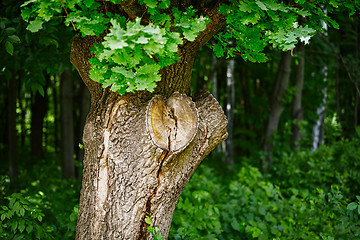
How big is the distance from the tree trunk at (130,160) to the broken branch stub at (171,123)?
0.05ft

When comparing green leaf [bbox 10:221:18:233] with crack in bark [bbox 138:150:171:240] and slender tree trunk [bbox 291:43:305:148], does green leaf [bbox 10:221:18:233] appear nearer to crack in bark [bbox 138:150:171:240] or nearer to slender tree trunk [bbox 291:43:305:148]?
crack in bark [bbox 138:150:171:240]

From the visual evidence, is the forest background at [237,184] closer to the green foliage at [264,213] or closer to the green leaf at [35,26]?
the green foliage at [264,213]

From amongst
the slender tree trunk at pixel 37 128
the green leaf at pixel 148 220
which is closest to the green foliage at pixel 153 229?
the green leaf at pixel 148 220

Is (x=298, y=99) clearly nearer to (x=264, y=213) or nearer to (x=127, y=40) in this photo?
(x=264, y=213)

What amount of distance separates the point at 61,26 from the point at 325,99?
25.5 ft

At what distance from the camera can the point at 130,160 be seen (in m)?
2.49

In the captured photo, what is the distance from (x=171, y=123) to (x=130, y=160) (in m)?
0.42

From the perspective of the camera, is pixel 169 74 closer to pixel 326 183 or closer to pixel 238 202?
pixel 238 202

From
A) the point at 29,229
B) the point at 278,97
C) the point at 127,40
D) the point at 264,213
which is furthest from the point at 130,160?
the point at 278,97

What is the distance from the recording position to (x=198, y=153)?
268 cm

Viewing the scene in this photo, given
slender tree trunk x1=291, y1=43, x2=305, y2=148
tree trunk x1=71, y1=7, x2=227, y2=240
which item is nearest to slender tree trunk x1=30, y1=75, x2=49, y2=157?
slender tree trunk x1=291, y1=43, x2=305, y2=148

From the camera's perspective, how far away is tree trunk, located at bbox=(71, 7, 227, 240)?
249cm

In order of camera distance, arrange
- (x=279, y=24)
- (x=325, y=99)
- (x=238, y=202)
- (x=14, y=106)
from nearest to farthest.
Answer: (x=279, y=24)
(x=238, y=202)
(x=14, y=106)
(x=325, y=99)

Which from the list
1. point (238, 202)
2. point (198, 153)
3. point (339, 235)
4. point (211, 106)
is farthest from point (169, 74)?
point (339, 235)
